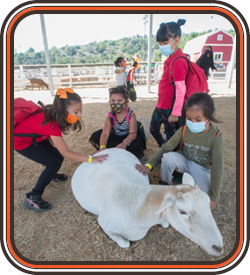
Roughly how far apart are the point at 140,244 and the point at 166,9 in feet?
7.68

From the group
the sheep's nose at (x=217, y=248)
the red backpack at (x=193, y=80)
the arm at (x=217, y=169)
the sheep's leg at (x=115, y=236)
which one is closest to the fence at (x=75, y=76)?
the red backpack at (x=193, y=80)

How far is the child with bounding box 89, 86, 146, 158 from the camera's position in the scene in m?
2.95

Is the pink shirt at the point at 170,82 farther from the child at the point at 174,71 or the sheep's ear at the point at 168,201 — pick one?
the sheep's ear at the point at 168,201

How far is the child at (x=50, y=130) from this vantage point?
205 cm

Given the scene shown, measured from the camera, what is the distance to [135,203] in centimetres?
164

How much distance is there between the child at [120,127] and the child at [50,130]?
0.84 meters

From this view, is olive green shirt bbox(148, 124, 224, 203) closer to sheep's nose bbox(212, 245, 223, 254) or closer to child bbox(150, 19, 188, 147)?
child bbox(150, 19, 188, 147)

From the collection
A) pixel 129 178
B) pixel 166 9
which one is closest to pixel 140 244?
pixel 129 178

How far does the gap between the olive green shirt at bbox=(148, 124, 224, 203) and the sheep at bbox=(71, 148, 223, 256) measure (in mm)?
588

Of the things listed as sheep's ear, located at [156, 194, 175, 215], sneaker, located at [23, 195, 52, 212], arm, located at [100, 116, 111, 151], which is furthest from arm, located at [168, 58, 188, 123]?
sneaker, located at [23, 195, 52, 212]

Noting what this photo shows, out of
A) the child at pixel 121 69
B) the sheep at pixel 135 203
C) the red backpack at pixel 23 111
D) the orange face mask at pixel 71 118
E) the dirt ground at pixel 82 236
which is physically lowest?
the dirt ground at pixel 82 236

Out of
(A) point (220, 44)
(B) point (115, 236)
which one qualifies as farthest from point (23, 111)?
(A) point (220, 44)

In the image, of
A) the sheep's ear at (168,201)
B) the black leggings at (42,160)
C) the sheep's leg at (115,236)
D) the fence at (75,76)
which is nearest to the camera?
the sheep's ear at (168,201)

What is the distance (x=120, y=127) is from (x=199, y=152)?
4.74 feet
